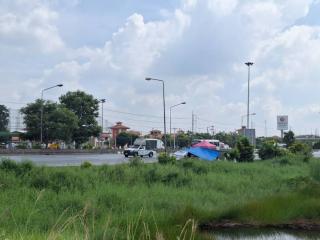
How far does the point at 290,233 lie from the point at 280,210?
1.70 meters

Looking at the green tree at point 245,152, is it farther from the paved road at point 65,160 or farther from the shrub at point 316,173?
the shrub at point 316,173

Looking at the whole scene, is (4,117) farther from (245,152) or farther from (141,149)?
(245,152)

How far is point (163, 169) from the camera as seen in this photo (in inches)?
917

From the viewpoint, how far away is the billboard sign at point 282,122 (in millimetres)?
90637

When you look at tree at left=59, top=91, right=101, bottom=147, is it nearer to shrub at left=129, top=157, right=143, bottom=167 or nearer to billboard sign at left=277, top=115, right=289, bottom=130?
billboard sign at left=277, top=115, right=289, bottom=130

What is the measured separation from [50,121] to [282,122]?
39.9 meters

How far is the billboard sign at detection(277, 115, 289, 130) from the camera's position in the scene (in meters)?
90.6

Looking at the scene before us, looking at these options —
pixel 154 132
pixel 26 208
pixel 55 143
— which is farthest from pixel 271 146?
pixel 154 132

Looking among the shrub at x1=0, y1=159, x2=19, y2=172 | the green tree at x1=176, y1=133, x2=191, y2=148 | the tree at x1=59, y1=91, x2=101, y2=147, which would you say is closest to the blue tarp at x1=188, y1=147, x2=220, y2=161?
the shrub at x1=0, y1=159, x2=19, y2=172

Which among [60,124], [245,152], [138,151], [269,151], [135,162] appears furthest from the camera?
[60,124]

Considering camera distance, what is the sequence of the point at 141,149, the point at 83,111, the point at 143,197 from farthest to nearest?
the point at 83,111 < the point at 141,149 < the point at 143,197

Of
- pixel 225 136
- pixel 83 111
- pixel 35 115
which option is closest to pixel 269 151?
pixel 35 115

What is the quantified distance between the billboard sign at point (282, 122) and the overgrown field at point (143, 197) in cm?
6778

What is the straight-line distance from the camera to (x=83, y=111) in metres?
89.9
